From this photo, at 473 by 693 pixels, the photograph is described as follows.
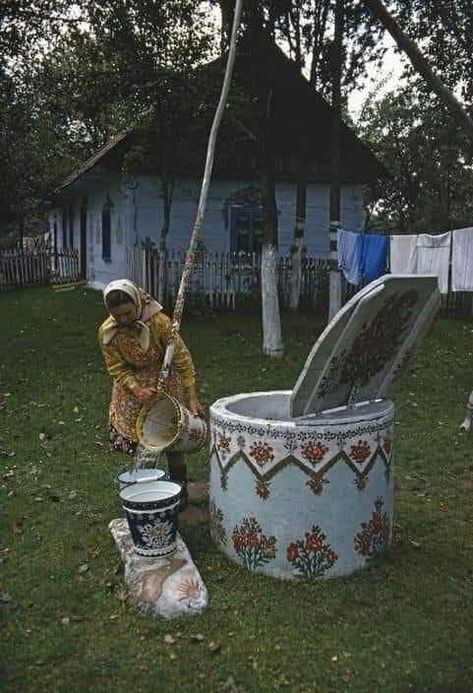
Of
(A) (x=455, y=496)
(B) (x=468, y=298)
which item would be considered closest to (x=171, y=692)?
(A) (x=455, y=496)

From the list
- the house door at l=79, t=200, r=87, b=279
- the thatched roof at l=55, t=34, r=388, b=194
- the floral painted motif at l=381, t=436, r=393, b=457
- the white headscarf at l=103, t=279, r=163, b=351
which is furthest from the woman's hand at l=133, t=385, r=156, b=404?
the house door at l=79, t=200, r=87, b=279

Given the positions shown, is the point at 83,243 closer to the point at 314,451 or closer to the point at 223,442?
the point at 223,442

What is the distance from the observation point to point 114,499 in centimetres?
541

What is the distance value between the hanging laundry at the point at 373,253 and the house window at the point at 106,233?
27.2ft

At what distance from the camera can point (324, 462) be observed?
156 inches

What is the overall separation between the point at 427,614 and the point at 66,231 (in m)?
25.7

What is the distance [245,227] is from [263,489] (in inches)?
555

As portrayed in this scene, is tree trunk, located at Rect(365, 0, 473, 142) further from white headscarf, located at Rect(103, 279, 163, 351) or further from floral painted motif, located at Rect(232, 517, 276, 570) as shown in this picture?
floral painted motif, located at Rect(232, 517, 276, 570)

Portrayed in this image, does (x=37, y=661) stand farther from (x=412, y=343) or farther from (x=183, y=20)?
(x=183, y=20)

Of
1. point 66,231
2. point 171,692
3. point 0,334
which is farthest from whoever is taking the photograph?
point 66,231

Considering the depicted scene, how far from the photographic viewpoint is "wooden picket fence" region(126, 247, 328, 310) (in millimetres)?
15203

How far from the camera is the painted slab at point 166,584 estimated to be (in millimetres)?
3738

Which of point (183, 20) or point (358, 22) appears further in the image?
point (358, 22)

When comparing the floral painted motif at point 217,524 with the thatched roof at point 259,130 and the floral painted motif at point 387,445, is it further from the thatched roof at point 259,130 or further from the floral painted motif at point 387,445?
the thatched roof at point 259,130
